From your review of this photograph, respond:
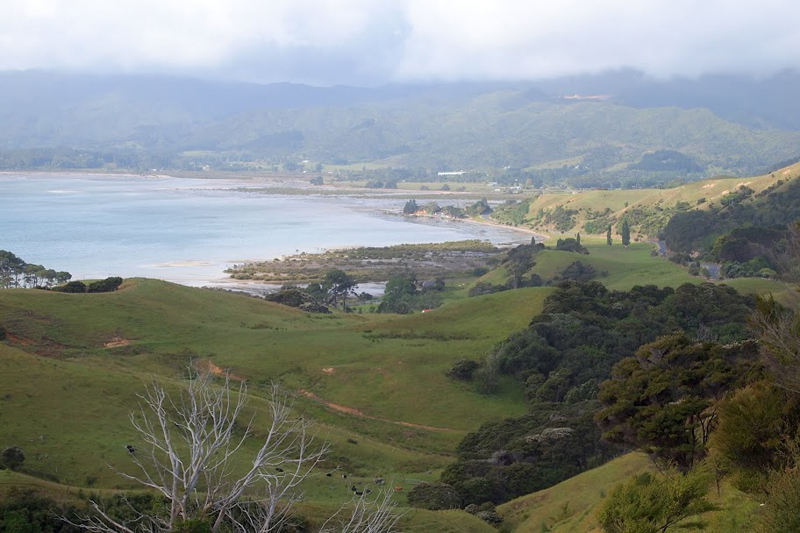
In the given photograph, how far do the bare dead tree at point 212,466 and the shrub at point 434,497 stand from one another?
140 inches

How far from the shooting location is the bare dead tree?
44.4 ft

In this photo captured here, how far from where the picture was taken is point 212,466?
26562mm

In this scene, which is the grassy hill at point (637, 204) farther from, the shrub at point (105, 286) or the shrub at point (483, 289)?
the shrub at point (105, 286)

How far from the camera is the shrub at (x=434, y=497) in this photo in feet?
92.3

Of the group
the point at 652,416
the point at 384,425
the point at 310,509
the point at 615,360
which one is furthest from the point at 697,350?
the point at 615,360

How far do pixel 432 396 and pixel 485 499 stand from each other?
1480 centimetres

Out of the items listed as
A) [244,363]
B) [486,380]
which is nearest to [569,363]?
[486,380]

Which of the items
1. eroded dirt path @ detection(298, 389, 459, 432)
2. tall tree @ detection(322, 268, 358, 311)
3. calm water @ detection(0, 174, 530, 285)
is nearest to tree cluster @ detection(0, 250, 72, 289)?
calm water @ detection(0, 174, 530, 285)

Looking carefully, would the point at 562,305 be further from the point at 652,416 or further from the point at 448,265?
the point at 448,265

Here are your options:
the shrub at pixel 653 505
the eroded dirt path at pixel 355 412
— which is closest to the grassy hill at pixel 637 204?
the eroded dirt path at pixel 355 412

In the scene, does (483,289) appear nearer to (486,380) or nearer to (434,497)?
(486,380)

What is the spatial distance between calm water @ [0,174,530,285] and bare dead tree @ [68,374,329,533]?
6992cm

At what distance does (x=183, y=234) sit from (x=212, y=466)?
395ft

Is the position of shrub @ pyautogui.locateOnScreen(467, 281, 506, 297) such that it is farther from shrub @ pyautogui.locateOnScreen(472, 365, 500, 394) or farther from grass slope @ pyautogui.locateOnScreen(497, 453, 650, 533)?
grass slope @ pyautogui.locateOnScreen(497, 453, 650, 533)
